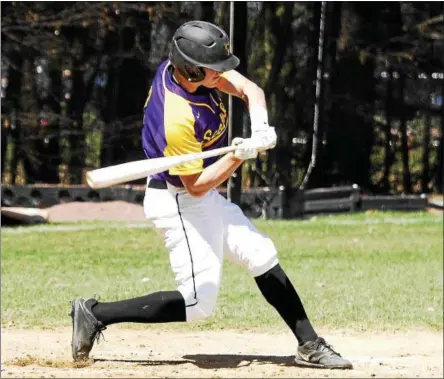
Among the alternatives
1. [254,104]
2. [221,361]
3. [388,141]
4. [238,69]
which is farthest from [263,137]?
[388,141]

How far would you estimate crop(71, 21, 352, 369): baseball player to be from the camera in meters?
6.55

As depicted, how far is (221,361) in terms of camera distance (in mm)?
7285

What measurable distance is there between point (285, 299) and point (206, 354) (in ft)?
2.89

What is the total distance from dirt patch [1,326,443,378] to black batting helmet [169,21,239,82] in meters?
1.74

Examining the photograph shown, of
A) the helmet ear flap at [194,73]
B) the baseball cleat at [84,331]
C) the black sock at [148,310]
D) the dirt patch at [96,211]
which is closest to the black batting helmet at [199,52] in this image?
the helmet ear flap at [194,73]

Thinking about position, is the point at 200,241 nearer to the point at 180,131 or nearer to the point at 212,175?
the point at 212,175

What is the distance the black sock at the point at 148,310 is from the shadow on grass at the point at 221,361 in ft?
1.06

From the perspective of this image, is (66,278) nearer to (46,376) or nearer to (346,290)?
(346,290)

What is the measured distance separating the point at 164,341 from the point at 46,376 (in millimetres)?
1820

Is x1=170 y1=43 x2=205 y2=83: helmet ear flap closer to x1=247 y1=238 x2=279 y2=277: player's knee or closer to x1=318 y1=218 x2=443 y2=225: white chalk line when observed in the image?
x1=247 y1=238 x2=279 y2=277: player's knee

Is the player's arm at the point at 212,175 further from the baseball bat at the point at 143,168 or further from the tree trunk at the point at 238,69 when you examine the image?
the tree trunk at the point at 238,69

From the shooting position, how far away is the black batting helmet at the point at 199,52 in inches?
256

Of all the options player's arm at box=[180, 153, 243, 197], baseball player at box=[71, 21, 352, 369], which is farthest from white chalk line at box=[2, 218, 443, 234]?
player's arm at box=[180, 153, 243, 197]

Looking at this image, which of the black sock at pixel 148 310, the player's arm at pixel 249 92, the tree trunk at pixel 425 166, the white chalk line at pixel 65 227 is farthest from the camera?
the tree trunk at pixel 425 166
